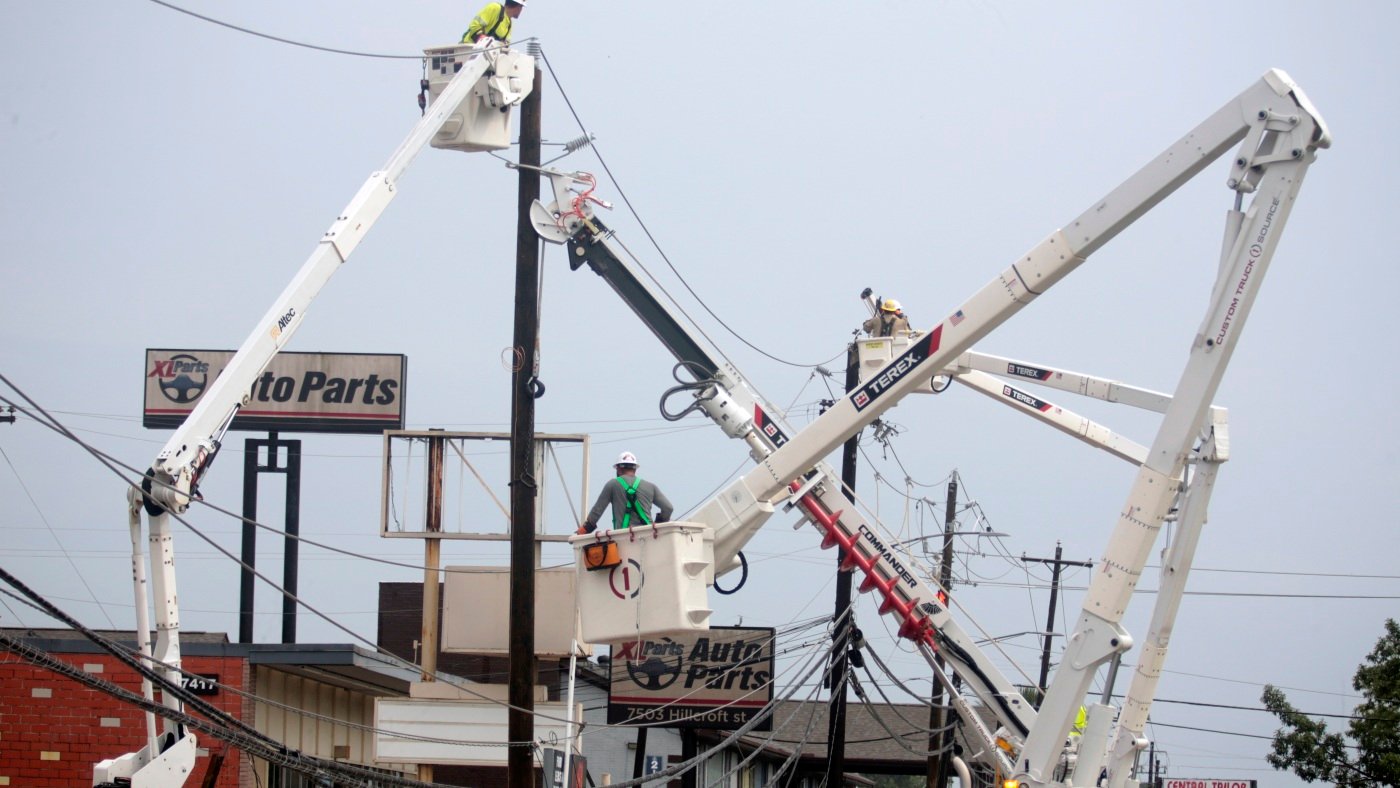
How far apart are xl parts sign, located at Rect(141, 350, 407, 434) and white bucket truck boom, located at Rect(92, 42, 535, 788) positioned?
21.2 m

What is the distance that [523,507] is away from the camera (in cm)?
1994

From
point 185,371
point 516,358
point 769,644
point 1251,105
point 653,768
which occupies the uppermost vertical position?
point 185,371

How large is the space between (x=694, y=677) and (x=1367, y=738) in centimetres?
1837

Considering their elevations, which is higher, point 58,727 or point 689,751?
point 58,727

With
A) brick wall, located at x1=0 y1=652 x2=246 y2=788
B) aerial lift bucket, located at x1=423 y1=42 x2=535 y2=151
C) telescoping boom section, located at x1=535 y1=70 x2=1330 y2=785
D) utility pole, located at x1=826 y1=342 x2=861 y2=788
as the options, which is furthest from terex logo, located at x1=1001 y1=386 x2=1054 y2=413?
brick wall, located at x1=0 y1=652 x2=246 y2=788

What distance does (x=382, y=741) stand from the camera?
27469 millimetres

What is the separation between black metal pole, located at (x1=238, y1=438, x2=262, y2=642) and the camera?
1527 inches

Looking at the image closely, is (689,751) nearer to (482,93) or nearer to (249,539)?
(249,539)

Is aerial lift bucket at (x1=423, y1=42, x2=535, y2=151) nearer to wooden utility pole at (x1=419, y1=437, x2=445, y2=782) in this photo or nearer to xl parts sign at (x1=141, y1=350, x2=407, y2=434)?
wooden utility pole at (x1=419, y1=437, x2=445, y2=782)

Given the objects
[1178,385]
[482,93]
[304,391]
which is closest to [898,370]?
[1178,385]

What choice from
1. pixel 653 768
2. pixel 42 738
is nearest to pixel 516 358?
pixel 42 738

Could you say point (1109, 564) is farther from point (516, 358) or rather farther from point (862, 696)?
point (862, 696)

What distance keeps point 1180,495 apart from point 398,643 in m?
29.3

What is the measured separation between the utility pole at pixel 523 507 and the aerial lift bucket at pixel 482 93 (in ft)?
2.49
